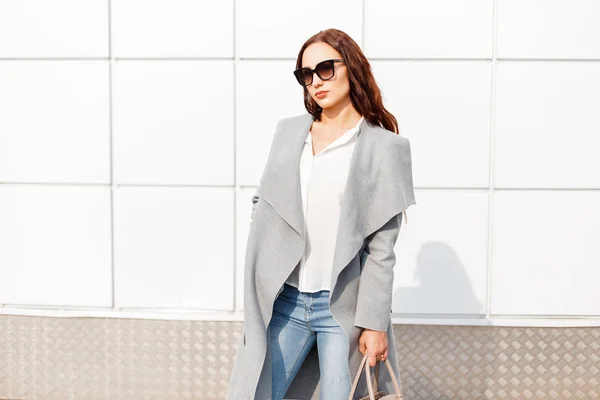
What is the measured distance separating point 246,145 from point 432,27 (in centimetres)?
134

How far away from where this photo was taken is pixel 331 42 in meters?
2.44

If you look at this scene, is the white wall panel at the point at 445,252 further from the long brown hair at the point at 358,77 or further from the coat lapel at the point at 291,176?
the coat lapel at the point at 291,176

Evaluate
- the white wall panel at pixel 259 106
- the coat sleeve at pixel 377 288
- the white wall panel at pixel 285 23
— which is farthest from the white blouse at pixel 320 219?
the white wall panel at pixel 285 23

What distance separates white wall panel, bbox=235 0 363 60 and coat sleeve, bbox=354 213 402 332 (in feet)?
5.95

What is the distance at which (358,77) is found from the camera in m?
2.45

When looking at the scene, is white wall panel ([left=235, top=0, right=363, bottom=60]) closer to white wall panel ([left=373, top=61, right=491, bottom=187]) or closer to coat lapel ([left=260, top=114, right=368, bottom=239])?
white wall panel ([left=373, top=61, right=491, bottom=187])

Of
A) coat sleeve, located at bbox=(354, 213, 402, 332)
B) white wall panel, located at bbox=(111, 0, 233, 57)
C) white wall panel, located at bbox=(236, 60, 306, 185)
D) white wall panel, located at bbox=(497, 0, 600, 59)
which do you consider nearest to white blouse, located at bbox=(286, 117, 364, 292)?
coat sleeve, located at bbox=(354, 213, 402, 332)

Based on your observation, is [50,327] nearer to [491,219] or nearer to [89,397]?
[89,397]

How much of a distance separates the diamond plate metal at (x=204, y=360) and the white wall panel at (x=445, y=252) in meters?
0.19

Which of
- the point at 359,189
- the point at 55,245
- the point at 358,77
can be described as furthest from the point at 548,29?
the point at 55,245

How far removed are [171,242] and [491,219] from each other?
2.00 meters

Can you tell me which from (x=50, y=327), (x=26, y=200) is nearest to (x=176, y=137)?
(x=26, y=200)

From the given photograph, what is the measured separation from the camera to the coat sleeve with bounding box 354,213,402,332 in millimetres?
2346

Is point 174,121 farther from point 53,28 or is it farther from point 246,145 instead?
point 53,28
